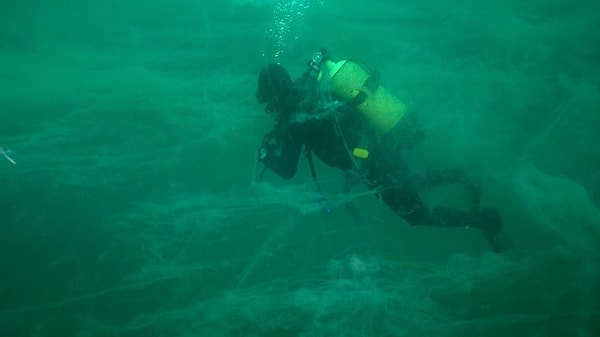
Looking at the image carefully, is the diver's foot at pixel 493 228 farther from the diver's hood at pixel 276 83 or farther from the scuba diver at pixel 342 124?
the diver's hood at pixel 276 83

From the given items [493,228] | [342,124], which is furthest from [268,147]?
[493,228]

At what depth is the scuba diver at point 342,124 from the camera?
4.89m

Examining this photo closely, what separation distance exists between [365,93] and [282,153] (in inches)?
53.9

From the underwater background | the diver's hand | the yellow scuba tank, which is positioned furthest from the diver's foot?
the diver's hand

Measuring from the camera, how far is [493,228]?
5.69 m

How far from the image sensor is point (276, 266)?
6.37 meters

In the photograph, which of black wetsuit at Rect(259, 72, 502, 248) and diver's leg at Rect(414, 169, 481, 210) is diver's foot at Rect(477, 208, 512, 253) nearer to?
black wetsuit at Rect(259, 72, 502, 248)

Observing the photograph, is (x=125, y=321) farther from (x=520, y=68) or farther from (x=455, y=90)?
(x=520, y=68)

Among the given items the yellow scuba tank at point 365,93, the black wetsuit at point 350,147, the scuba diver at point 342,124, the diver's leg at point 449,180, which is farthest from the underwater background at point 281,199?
the yellow scuba tank at point 365,93

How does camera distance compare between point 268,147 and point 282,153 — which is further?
point 268,147

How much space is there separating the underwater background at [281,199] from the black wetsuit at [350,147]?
2.17ft

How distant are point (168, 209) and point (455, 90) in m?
7.19

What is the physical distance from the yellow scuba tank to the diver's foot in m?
2.14

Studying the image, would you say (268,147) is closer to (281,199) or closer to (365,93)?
(365,93)
